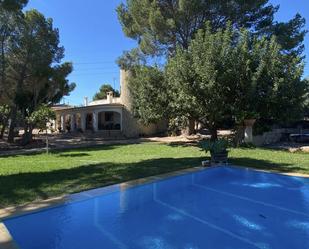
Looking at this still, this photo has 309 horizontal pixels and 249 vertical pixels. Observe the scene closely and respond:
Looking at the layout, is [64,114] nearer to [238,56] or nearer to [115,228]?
[238,56]

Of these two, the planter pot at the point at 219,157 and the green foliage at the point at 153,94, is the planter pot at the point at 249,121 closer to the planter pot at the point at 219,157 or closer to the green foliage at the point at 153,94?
the green foliage at the point at 153,94

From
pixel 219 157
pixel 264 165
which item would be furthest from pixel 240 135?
pixel 219 157

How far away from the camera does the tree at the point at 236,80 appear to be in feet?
58.2

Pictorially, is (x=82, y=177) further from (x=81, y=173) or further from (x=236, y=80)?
(x=236, y=80)

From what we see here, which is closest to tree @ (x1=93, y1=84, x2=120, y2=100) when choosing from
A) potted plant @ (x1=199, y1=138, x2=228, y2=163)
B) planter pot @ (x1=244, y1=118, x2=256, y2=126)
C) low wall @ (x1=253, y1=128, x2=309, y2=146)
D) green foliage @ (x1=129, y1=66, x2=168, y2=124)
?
low wall @ (x1=253, y1=128, x2=309, y2=146)

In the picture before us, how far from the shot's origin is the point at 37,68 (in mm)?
24516

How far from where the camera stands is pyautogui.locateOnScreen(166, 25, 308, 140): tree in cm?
1775

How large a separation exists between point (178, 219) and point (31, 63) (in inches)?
818

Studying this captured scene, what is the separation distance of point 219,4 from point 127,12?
23.6 feet

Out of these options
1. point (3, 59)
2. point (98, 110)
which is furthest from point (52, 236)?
point (98, 110)

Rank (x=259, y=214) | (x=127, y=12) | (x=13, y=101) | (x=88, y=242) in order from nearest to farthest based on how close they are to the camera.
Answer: (x=88, y=242) → (x=259, y=214) → (x=13, y=101) → (x=127, y=12)

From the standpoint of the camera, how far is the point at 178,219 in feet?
22.5

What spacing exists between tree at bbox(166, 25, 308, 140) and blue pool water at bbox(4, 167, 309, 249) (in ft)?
29.3

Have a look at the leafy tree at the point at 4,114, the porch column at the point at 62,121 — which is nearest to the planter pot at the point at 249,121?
the leafy tree at the point at 4,114
